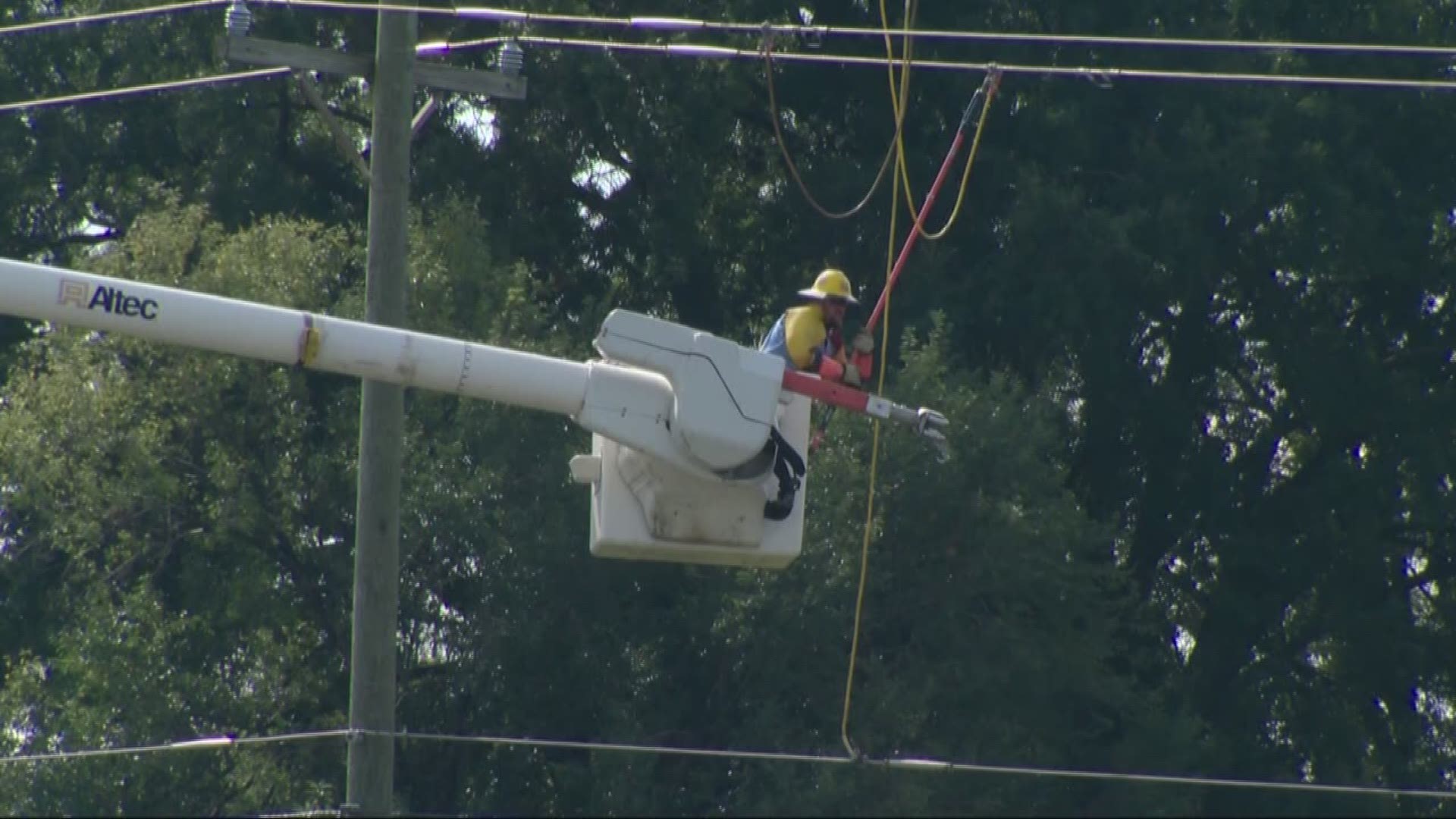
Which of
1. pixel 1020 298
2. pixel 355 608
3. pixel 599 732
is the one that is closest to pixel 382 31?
pixel 355 608

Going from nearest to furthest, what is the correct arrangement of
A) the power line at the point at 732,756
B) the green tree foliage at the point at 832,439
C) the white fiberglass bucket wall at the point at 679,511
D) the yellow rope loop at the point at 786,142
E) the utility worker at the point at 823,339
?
the white fiberglass bucket wall at the point at 679,511, the utility worker at the point at 823,339, the power line at the point at 732,756, the yellow rope loop at the point at 786,142, the green tree foliage at the point at 832,439

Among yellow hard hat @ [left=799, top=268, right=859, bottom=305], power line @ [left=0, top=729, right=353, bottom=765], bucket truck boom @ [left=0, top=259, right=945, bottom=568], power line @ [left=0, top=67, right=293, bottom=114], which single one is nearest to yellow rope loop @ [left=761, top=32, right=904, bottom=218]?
yellow hard hat @ [left=799, top=268, right=859, bottom=305]

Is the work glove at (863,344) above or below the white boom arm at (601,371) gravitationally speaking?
above

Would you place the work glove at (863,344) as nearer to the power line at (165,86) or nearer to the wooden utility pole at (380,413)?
the wooden utility pole at (380,413)

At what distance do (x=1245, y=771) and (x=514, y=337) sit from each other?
35.7ft

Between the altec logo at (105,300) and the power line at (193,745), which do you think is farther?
the power line at (193,745)

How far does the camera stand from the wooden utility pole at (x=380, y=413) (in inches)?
464

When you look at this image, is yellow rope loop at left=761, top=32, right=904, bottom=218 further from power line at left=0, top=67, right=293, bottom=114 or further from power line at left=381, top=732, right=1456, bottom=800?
power line at left=381, top=732, right=1456, bottom=800

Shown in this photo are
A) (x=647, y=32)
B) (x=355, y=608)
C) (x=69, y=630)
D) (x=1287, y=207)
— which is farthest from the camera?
(x=1287, y=207)

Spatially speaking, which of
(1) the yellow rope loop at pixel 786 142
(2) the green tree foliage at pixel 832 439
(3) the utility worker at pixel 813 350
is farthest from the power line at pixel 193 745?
(1) the yellow rope loop at pixel 786 142

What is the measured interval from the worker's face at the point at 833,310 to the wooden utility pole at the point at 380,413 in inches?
93.7

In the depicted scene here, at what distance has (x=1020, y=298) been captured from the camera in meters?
28.4

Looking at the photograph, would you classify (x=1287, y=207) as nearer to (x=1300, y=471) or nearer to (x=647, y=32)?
(x=1300, y=471)

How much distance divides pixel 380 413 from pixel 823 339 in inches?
100
